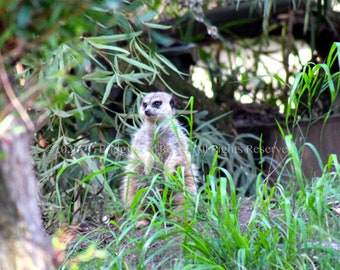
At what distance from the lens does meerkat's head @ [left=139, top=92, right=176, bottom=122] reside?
3.90 meters

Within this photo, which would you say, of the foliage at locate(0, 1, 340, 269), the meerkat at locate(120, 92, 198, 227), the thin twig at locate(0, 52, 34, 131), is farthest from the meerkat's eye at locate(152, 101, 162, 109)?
the thin twig at locate(0, 52, 34, 131)

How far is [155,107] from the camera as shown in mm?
3967

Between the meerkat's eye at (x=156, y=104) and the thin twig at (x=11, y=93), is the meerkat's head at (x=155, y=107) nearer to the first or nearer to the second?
the meerkat's eye at (x=156, y=104)

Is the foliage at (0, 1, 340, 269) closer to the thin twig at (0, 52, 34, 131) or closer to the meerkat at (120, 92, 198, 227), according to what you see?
the thin twig at (0, 52, 34, 131)

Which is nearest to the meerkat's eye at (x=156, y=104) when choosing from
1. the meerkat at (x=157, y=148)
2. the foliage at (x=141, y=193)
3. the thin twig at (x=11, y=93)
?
the meerkat at (x=157, y=148)

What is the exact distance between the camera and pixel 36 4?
1634mm

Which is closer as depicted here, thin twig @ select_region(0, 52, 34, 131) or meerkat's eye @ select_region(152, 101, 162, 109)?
thin twig @ select_region(0, 52, 34, 131)

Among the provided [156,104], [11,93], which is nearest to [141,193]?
[11,93]

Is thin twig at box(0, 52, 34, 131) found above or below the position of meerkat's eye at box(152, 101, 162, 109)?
above

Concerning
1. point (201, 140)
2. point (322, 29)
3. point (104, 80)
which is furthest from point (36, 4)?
point (322, 29)

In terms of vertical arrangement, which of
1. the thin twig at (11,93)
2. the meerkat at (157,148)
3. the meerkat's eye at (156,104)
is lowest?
the meerkat at (157,148)

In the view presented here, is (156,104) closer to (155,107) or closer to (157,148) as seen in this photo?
(155,107)

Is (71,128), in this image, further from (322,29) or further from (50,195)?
(322,29)

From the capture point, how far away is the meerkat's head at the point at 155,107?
3.90m
